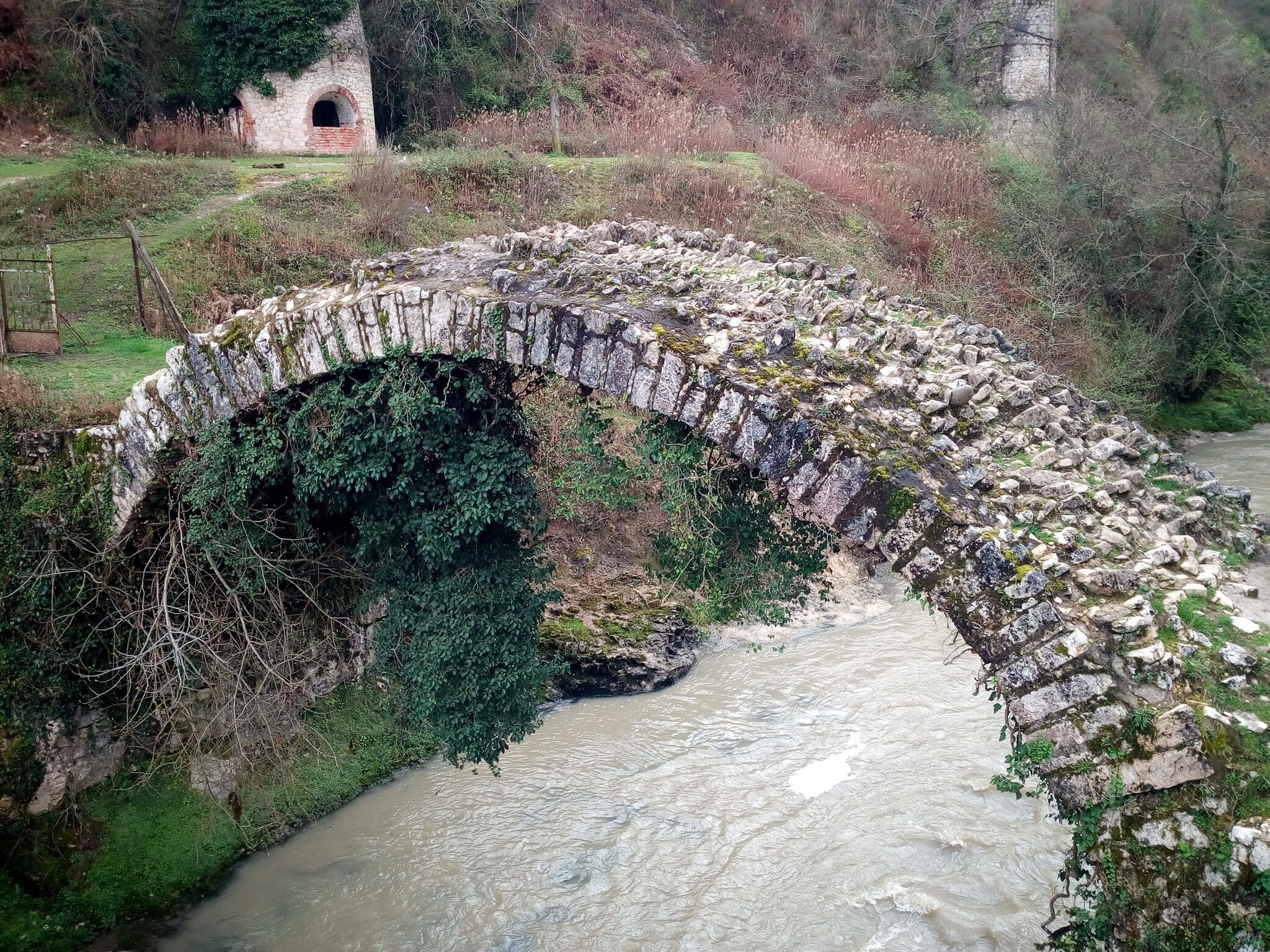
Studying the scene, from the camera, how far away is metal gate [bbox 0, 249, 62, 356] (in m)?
10.1

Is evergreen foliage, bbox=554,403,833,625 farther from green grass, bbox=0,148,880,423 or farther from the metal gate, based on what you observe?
the metal gate

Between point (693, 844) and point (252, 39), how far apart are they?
17784mm

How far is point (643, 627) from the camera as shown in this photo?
10875mm

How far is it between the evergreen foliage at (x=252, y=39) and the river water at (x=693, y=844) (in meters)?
15.1

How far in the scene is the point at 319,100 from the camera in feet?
65.0

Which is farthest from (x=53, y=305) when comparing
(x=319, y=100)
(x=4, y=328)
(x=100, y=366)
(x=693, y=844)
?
(x=319, y=100)

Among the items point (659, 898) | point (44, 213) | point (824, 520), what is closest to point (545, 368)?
point (824, 520)

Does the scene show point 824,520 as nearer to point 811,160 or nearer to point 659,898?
point 659,898

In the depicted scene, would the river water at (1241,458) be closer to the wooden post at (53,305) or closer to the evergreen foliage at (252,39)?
the wooden post at (53,305)

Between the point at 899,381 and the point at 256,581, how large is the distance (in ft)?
17.5

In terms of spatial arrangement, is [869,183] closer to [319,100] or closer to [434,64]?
[434,64]

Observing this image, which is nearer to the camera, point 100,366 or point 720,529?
point 720,529

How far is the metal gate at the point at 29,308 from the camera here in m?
10.1

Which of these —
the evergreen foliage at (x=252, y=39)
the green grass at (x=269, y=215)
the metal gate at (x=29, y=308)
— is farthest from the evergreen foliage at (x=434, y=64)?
the metal gate at (x=29, y=308)
